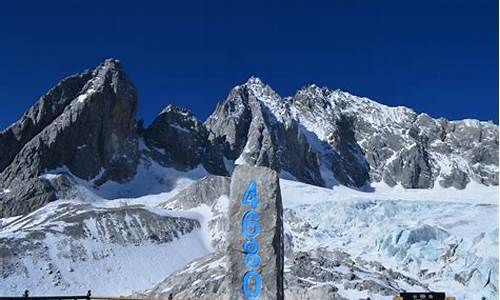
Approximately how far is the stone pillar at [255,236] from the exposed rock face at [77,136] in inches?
3993

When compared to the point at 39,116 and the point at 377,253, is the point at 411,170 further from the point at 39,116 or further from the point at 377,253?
the point at 377,253

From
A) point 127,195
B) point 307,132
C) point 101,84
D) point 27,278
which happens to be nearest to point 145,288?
point 27,278

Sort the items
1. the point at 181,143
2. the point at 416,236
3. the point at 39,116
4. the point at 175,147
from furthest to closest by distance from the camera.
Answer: the point at 181,143
the point at 175,147
the point at 39,116
the point at 416,236

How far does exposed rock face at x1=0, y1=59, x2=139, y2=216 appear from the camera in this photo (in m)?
119

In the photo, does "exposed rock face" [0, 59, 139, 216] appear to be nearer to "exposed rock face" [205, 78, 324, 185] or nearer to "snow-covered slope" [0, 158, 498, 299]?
"snow-covered slope" [0, 158, 498, 299]

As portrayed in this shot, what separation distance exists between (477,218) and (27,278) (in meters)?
52.5

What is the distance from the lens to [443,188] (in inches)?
7323

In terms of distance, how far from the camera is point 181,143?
148 m

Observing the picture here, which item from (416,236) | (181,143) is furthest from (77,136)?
(416,236)

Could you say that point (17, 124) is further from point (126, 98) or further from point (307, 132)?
point (307, 132)

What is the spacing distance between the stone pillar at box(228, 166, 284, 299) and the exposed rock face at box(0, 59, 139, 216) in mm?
101431

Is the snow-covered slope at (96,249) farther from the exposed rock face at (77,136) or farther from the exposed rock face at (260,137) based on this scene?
the exposed rock face at (260,137)

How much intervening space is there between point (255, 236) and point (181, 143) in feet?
442

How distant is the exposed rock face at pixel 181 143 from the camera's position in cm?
14538
